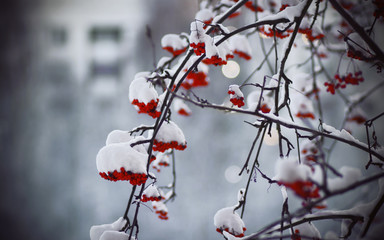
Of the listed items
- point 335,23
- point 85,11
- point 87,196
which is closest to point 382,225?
point 335,23

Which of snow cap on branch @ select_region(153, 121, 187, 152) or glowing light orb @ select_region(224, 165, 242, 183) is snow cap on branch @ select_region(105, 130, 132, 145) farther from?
glowing light orb @ select_region(224, 165, 242, 183)

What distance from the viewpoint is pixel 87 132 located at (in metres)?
8.61

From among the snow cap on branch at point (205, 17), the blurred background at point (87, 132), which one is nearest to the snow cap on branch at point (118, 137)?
the snow cap on branch at point (205, 17)

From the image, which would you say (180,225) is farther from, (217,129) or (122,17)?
(122,17)

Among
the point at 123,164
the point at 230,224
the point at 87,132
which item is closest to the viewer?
the point at 123,164

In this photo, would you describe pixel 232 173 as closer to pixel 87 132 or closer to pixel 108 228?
pixel 87 132

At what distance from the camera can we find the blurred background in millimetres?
8164

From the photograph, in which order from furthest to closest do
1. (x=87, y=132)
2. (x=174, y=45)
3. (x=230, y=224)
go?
(x=87, y=132), (x=174, y=45), (x=230, y=224)

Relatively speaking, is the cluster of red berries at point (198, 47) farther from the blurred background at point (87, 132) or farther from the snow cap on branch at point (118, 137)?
the blurred background at point (87, 132)

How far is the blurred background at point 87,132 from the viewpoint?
26.8ft

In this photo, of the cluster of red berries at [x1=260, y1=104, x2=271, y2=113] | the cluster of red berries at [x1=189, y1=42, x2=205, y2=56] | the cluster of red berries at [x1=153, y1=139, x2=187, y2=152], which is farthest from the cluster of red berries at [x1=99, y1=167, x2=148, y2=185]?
the cluster of red berries at [x1=260, y1=104, x2=271, y2=113]

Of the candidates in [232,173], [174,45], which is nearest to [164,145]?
[174,45]

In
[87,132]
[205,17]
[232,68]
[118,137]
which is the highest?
[87,132]

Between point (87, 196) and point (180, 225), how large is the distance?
3.03 m
